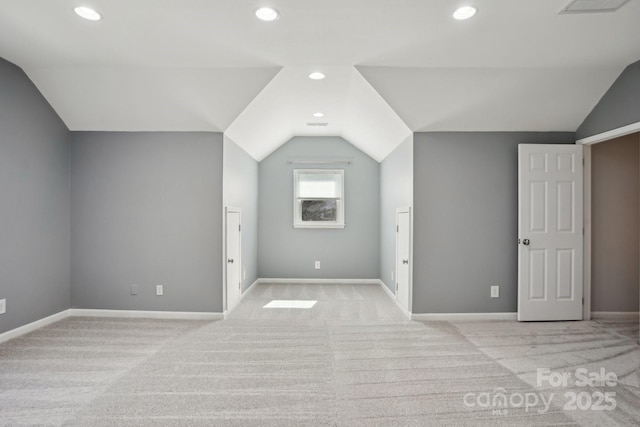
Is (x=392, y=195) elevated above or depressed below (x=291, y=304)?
above

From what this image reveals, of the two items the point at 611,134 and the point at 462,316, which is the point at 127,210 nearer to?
Result: the point at 462,316

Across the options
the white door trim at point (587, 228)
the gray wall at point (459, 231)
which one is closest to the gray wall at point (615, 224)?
the white door trim at point (587, 228)

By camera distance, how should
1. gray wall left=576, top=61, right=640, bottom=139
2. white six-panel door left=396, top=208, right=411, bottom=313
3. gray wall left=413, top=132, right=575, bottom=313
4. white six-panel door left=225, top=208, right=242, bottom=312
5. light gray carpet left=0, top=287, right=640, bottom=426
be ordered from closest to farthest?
light gray carpet left=0, top=287, right=640, bottom=426
gray wall left=576, top=61, right=640, bottom=139
gray wall left=413, top=132, right=575, bottom=313
white six-panel door left=396, top=208, right=411, bottom=313
white six-panel door left=225, top=208, right=242, bottom=312

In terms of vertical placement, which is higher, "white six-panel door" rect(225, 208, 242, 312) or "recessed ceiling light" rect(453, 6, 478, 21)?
"recessed ceiling light" rect(453, 6, 478, 21)

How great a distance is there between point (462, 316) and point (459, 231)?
3.22 ft

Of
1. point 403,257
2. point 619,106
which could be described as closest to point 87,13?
point 403,257

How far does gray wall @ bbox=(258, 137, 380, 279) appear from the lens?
650 cm

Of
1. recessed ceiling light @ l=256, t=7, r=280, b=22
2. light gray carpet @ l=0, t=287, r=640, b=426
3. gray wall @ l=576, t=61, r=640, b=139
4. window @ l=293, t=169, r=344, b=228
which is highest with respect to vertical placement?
recessed ceiling light @ l=256, t=7, r=280, b=22

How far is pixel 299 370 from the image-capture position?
288cm

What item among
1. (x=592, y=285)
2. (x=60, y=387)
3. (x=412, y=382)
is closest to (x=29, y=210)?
(x=60, y=387)

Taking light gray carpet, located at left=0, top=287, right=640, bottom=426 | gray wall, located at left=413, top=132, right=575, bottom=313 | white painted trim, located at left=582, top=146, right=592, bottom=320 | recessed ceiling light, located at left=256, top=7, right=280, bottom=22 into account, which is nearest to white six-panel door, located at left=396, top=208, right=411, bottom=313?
gray wall, located at left=413, top=132, right=575, bottom=313

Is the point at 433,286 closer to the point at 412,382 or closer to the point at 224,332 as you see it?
the point at 412,382

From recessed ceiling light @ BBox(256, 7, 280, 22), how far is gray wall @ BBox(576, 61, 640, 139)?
335cm

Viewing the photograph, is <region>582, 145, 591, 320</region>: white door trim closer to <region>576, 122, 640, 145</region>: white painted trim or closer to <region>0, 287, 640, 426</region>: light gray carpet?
<region>576, 122, 640, 145</region>: white painted trim
